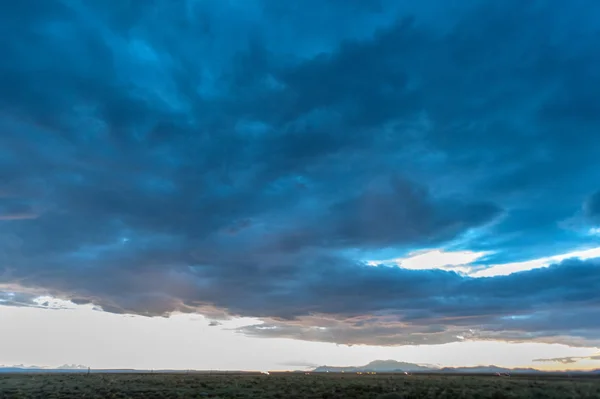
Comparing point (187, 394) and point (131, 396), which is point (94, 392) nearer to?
point (131, 396)

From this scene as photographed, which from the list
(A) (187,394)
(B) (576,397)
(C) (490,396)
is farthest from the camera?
(A) (187,394)

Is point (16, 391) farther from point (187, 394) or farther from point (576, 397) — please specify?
point (576, 397)

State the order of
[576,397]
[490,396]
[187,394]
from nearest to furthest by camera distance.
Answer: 1. [576,397]
2. [490,396]
3. [187,394]

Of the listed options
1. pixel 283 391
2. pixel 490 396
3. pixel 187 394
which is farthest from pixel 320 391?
pixel 490 396

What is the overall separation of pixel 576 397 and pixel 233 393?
125 ft

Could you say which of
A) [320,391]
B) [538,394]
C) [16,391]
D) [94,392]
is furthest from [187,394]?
[538,394]

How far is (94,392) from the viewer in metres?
57.7

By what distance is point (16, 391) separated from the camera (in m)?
58.6

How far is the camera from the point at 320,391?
60.5 m

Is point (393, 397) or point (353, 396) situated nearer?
point (393, 397)

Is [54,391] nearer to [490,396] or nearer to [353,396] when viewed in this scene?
[353,396]

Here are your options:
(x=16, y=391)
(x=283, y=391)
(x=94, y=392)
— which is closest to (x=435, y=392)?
Result: (x=283, y=391)

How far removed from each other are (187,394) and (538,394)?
41.3 meters

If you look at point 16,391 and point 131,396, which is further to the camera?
point 16,391
